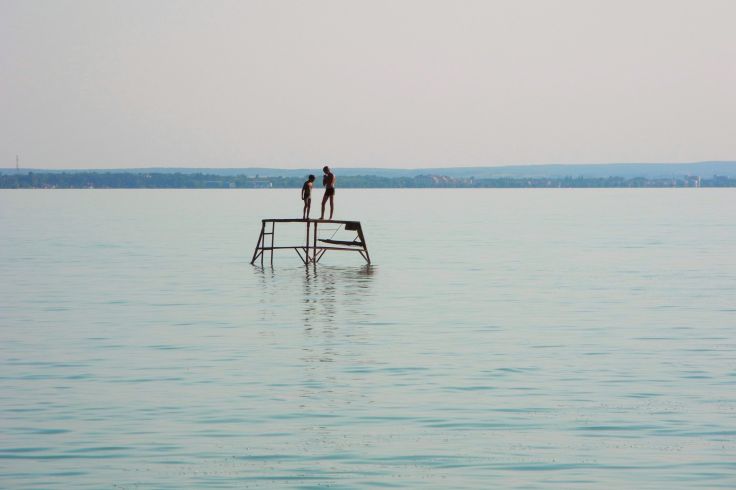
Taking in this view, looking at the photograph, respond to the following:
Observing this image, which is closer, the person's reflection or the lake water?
the lake water

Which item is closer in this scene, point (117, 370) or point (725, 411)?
point (725, 411)

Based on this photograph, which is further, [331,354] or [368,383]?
[331,354]

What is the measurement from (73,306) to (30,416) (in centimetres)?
1811

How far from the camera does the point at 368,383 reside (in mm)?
20297

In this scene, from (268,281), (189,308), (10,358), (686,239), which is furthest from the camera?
(686,239)

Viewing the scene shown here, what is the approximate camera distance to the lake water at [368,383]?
46.6 ft

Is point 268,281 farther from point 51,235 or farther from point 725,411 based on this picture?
point 51,235

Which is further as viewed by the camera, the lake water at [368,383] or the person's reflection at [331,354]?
the person's reflection at [331,354]

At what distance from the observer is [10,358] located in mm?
23297

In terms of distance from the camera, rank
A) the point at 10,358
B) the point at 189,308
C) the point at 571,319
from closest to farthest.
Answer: the point at 10,358 < the point at 571,319 < the point at 189,308

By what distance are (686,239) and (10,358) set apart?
64.3 m

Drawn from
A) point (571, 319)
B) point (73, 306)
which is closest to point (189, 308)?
point (73, 306)

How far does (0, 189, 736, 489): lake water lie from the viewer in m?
14.2

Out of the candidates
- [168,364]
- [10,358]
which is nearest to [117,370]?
[168,364]
